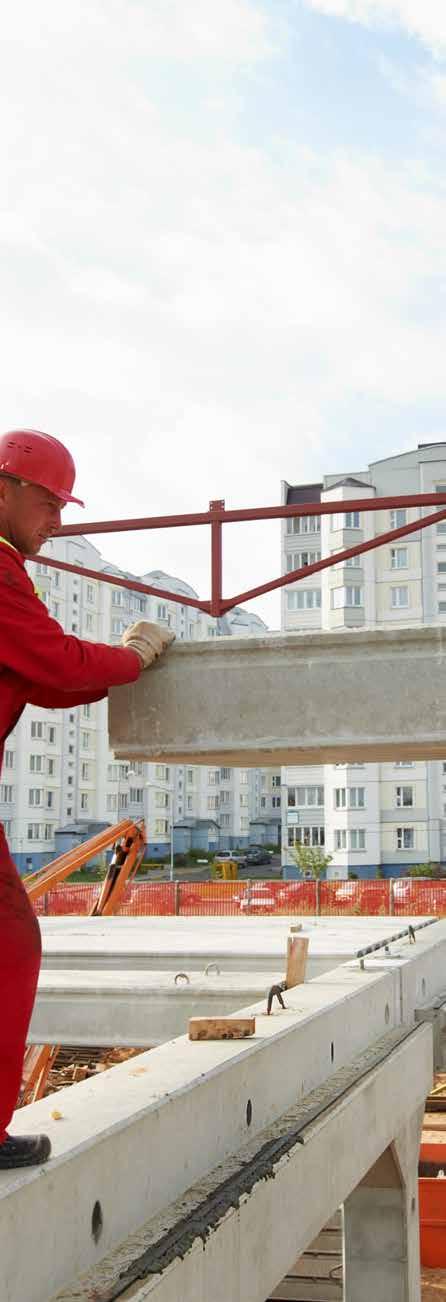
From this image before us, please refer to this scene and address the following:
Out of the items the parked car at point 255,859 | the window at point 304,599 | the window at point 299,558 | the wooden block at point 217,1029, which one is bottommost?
the parked car at point 255,859

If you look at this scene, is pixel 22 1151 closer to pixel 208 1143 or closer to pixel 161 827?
pixel 208 1143

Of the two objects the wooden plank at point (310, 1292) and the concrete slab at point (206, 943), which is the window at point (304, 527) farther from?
the wooden plank at point (310, 1292)

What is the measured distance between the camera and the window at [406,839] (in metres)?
58.8

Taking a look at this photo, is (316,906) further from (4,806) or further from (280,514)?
(4,806)

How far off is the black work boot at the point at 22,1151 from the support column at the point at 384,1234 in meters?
5.95

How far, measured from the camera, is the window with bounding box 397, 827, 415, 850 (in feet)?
193

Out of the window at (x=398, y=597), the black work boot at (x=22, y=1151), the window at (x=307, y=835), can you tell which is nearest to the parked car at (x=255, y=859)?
Answer: the window at (x=307, y=835)

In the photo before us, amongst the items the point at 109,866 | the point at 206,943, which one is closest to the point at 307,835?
the point at 109,866

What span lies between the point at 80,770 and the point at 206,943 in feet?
203

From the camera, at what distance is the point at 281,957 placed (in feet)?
36.7

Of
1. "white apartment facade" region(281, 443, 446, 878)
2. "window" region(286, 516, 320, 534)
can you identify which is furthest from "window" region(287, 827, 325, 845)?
"window" region(286, 516, 320, 534)

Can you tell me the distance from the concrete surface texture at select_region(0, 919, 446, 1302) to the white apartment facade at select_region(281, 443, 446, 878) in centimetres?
5058

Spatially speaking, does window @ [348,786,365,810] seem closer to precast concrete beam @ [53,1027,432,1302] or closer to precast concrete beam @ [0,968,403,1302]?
precast concrete beam @ [53,1027,432,1302]

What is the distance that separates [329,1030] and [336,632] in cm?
287
